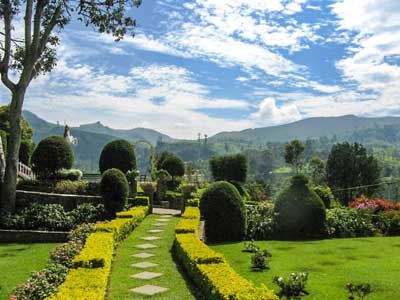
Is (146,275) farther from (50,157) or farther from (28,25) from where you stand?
(50,157)

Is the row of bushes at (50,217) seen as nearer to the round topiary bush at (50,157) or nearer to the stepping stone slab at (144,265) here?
the stepping stone slab at (144,265)

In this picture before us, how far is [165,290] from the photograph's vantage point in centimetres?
650

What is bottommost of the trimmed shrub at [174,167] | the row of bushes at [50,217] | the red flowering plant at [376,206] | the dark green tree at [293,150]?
the row of bushes at [50,217]

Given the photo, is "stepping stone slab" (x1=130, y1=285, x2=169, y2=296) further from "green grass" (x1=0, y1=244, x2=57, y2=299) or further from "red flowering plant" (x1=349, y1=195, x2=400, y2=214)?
"red flowering plant" (x1=349, y1=195, x2=400, y2=214)

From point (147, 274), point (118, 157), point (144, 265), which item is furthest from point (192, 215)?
point (118, 157)

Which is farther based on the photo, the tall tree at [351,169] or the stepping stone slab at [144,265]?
the tall tree at [351,169]

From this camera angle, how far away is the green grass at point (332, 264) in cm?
693

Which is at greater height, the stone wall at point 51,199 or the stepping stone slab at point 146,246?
the stone wall at point 51,199

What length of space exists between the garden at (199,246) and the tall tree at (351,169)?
2617cm

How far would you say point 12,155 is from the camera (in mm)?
13805

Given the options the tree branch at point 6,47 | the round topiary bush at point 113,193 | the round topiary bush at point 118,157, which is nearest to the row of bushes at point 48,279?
the round topiary bush at point 113,193

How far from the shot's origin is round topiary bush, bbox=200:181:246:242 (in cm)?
1234

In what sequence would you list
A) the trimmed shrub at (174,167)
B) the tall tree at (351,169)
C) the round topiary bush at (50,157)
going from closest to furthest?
the round topiary bush at (50,157) < the trimmed shrub at (174,167) < the tall tree at (351,169)

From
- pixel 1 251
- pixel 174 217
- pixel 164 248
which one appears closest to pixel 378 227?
pixel 174 217
